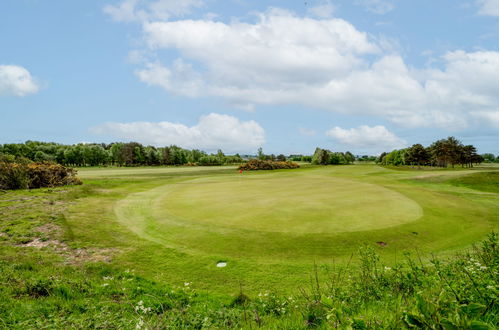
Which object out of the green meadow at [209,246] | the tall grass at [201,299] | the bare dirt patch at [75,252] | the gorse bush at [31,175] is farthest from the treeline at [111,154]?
the tall grass at [201,299]

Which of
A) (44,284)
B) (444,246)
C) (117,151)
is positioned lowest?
(444,246)

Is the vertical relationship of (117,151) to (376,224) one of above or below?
above

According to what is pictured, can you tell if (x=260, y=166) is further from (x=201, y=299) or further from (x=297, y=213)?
(x=201, y=299)

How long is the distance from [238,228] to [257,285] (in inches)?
181

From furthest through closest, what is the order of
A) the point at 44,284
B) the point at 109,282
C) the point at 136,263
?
the point at 136,263, the point at 109,282, the point at 44,284

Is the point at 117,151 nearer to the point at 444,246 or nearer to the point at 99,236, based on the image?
the point at 99,236

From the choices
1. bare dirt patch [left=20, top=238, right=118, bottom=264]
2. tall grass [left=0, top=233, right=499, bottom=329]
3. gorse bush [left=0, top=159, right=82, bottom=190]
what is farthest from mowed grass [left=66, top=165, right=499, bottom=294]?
gorse bush [left=0, top=159, right=82, bottom=190]

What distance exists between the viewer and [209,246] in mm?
9508

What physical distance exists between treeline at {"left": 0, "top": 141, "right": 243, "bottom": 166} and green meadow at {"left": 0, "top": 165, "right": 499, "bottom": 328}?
101 meters

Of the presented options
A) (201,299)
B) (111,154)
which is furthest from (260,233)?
(111,154)

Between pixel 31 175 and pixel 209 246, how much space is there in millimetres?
23993

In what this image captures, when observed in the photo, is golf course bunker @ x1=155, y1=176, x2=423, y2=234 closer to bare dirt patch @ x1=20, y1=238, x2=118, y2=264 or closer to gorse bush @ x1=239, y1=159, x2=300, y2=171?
bare dirt patch @ x1=20, y1=238, x2=118, y2=264

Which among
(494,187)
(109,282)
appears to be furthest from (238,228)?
(494,187)

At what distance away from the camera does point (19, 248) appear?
875cm
